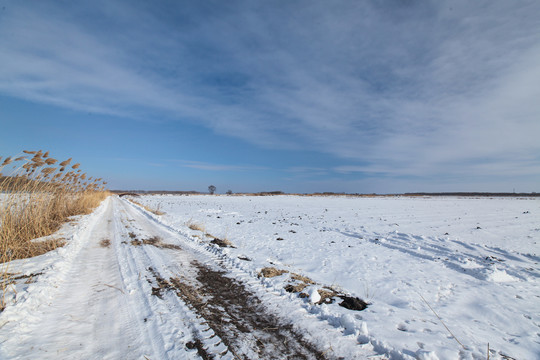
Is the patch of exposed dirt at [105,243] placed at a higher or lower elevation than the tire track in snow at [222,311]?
higher

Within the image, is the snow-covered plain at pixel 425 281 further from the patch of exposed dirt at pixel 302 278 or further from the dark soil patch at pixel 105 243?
the dark soil patch at pixel 105 243

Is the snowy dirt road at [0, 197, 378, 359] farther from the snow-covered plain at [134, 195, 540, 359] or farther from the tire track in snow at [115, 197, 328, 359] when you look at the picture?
the snow-covered plain at [134, 195, 540, 359]

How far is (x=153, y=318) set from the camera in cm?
329

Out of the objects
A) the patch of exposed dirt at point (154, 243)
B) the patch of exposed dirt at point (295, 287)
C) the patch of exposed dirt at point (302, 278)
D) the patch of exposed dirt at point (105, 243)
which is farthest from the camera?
the patch of exposed dirt at point (154, 243)

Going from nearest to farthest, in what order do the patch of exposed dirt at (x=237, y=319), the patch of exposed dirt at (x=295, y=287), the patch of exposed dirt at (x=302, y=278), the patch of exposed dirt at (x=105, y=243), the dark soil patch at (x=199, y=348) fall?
the dark soil patch at (x=199, y=348), the patch of exposed dirt at (x=237, y=319), the patch of exposed dirt at (x=295, y=287), the patch of exposed dirt at (x=302, y=278), the patch of exposed dirt at (x=105, y=243)

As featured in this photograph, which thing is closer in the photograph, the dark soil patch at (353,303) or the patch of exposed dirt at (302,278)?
the dark soil patch at (353,303)

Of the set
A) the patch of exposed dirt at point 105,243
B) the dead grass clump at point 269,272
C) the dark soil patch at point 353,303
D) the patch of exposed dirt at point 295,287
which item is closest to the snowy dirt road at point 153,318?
the dead grass clump at point 269,272

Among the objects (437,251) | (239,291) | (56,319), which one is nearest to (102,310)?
(56,319)

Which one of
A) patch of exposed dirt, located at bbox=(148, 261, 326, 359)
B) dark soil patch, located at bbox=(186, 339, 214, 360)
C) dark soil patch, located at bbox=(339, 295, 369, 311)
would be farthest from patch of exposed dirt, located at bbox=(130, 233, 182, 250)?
dark soil patch, located at bbox=(339, 295, 369, 311)

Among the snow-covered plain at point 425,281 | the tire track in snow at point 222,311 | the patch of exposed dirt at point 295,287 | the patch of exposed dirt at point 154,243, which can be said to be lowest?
the snow-covered plain at point 425,281

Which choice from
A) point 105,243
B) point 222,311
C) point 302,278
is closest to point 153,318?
point 222,311

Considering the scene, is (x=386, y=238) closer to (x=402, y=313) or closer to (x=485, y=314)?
(x=485, y=314)

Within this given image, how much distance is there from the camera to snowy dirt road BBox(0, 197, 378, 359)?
106 inches

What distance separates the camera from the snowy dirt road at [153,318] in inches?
106
